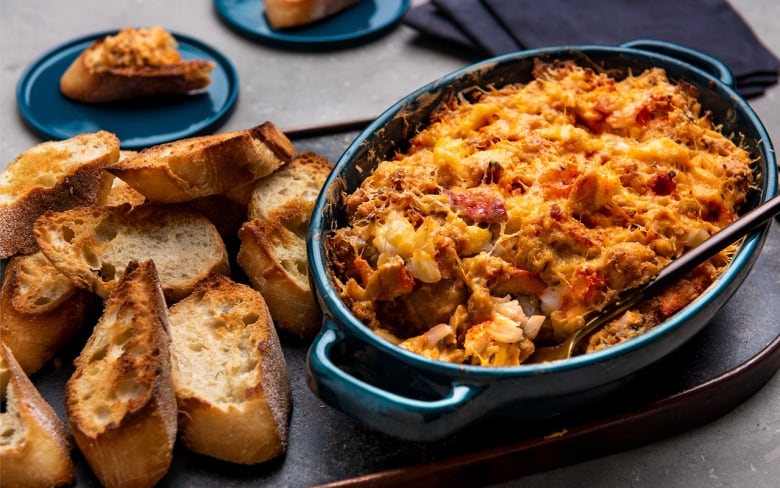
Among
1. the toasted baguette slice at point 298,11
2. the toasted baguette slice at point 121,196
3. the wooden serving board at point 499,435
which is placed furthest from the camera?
Answer: the toasted baguette slice at point 298,11

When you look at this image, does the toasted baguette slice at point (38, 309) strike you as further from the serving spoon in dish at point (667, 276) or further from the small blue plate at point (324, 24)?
the small blue plate at point (324, 24)

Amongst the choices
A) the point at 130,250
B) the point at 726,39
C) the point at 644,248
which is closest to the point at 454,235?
the point at 644,248

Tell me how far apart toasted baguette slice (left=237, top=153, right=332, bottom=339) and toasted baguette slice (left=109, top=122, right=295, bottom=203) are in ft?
0.33

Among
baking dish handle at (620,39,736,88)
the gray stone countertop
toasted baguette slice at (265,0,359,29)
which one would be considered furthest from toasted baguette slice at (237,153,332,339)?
toasted baguette slice at (265,0,359,29)

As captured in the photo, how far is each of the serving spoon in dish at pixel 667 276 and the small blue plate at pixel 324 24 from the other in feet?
7.62

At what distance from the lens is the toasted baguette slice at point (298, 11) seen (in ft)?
13.5

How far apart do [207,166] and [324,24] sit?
1834 mm

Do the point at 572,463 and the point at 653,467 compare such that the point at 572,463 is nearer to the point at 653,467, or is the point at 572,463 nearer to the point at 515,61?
the point at 653,467

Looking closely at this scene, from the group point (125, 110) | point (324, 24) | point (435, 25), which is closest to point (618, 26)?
point (435, 25)

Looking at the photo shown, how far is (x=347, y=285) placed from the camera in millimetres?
2342

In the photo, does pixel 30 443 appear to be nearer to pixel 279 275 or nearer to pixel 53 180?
pixel 279 275

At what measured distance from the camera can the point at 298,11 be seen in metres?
4.16

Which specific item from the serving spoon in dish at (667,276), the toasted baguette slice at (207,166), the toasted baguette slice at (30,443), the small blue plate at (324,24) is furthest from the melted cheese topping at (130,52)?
the serving spoon in dish at (667,276)

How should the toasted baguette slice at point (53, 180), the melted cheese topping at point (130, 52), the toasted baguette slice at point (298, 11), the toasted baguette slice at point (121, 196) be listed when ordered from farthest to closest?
the toasted baguette slice at point (298, 11) → the melted cheese topping at point (130, 52) → the toasted baguette slice at point (121, 196) → the toasted baguette slice at point (53, 180)
